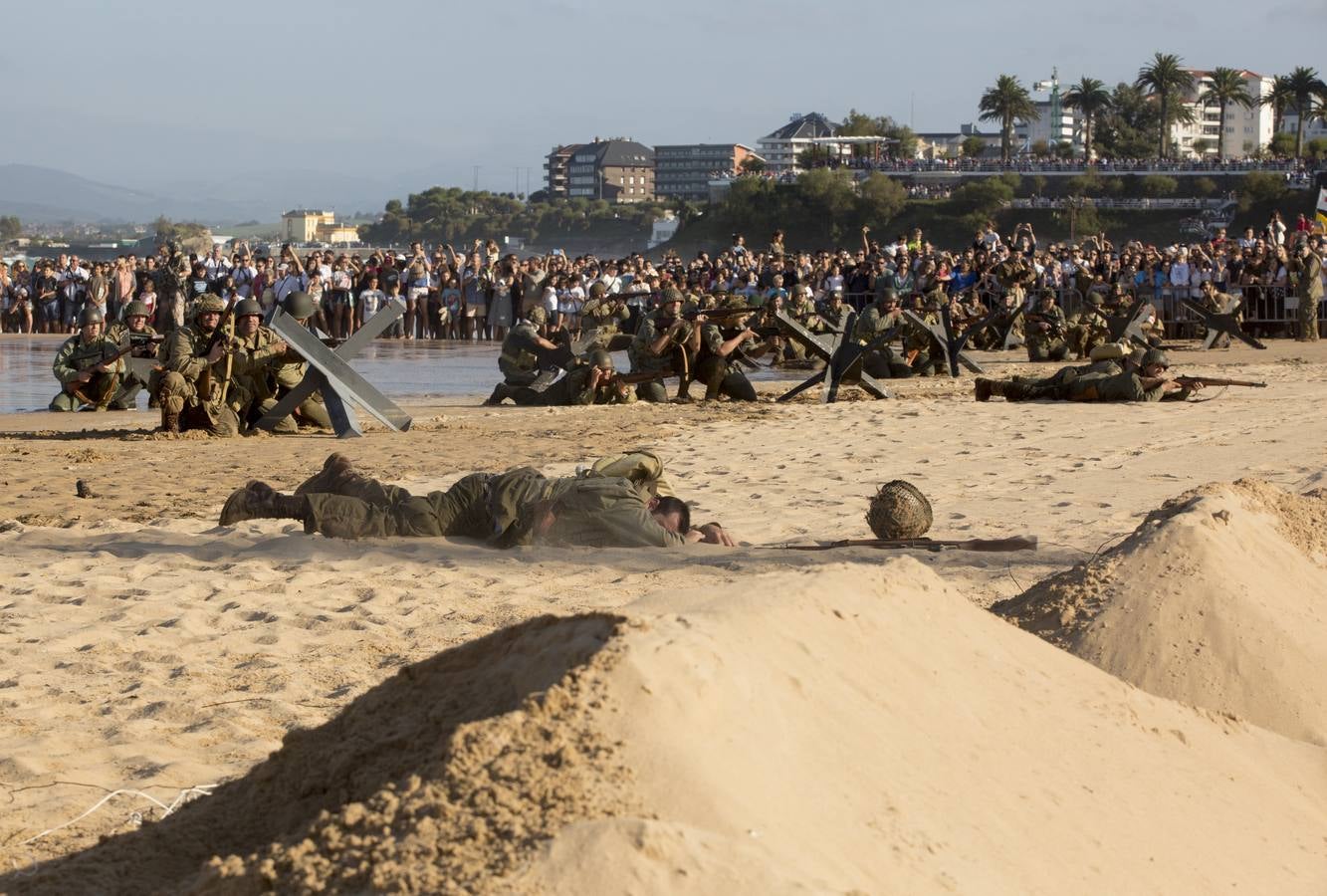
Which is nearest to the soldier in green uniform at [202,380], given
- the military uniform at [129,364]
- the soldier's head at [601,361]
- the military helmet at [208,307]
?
the military helmet at [208,307]

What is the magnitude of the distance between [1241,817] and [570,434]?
982 cm

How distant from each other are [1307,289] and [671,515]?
65.3ft

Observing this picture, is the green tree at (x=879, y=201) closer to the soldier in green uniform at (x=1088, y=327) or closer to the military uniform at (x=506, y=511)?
the soldier in green uniform at (x=1088, y=327)

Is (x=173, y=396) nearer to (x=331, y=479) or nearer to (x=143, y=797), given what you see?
(x=331, y=479)

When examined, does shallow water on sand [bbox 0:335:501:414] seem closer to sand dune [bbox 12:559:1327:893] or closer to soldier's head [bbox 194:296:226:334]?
soldier's head [bbox 194:296:226:334]

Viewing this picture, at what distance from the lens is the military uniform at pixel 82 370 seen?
53.7ft

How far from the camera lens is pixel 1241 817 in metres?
4.36

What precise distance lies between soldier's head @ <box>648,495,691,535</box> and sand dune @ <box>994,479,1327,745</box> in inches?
81.8

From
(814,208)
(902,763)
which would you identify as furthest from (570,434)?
(814,208)

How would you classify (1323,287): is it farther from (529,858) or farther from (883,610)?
(529,858)

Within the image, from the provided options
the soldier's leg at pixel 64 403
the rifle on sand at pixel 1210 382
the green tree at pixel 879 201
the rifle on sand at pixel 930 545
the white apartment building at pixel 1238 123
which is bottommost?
the soldier's leg at pixel 64 403

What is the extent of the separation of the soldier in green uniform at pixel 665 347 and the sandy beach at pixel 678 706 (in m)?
7.11

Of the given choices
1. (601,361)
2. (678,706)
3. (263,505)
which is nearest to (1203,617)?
(678,706)

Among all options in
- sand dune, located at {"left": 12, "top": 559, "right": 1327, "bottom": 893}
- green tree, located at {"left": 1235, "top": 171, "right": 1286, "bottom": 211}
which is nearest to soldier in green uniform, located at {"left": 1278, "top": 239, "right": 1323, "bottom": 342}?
sand dune, located at {"left": 12, "top": 559, "right": 1327, "bottom": 893}
